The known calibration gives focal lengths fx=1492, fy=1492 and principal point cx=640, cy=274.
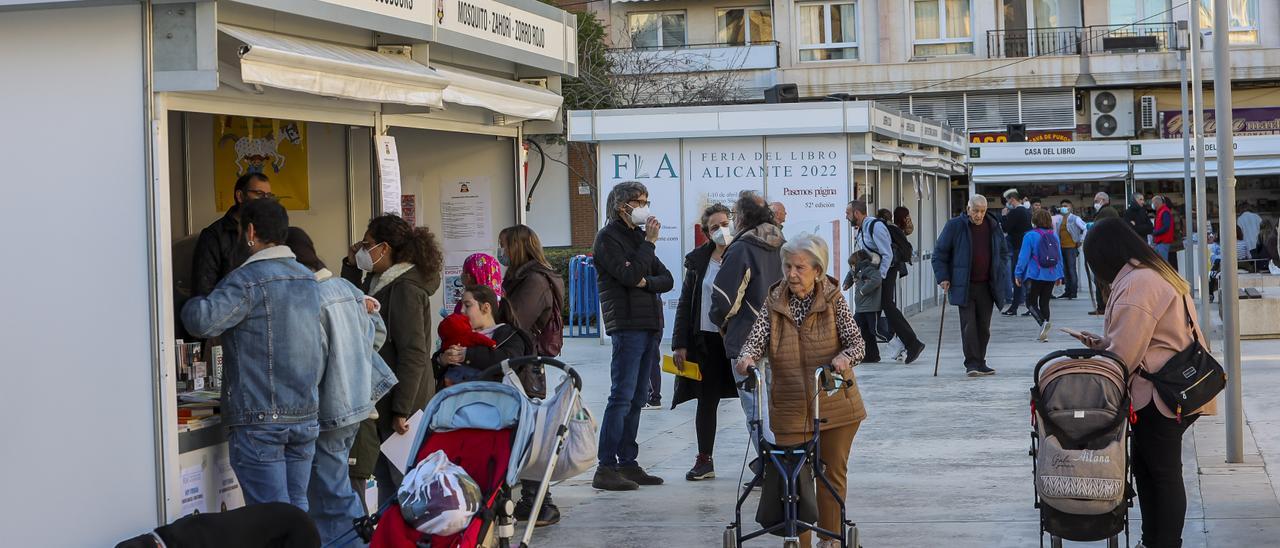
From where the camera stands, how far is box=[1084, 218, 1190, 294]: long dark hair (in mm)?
6598

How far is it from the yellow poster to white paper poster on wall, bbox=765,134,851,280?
9.39 metres

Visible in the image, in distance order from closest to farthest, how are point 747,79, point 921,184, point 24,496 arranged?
point 24,496 < point 921,184 < point 747,79

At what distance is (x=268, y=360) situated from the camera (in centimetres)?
594

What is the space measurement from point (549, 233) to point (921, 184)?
18.1 meters

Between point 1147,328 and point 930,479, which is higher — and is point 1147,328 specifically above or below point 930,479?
above

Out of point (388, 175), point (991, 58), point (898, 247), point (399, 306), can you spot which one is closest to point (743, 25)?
point (991, 58)

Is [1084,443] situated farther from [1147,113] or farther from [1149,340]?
[1147,113]

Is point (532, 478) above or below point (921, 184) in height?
below

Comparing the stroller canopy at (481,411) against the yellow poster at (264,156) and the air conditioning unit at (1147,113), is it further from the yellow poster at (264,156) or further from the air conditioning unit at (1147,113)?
the air conditioning unit at (1147,113)

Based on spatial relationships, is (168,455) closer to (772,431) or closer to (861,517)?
(772,431)

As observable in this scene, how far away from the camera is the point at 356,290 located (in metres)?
6.62

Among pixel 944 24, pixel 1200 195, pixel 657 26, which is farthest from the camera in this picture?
pixel 657 26

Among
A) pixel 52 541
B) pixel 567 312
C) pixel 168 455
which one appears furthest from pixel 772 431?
pixel 567 312

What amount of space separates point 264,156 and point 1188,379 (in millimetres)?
5314
